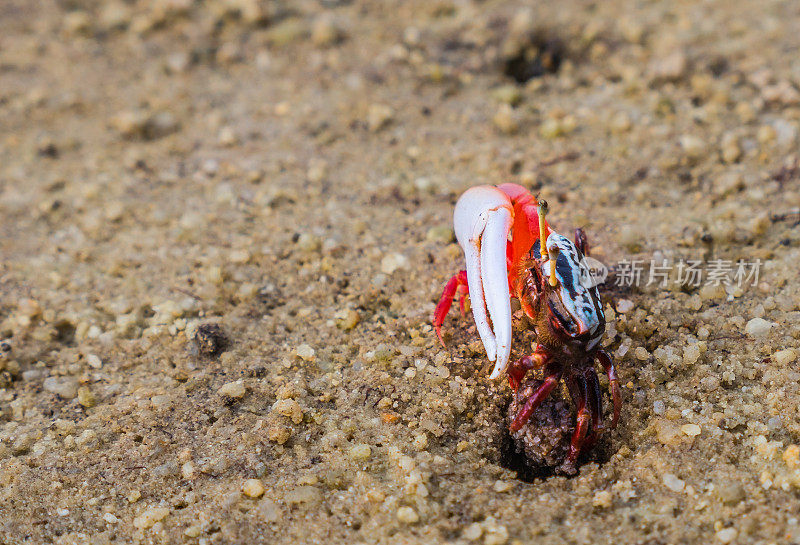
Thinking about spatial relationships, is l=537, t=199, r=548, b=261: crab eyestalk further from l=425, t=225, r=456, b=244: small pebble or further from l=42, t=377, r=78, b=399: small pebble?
l=42, t=377, r=78, b=399: small pebble

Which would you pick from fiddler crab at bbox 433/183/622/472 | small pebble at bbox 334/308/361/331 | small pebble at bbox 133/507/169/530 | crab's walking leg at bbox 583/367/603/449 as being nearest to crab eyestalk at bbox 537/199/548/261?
fiddler crab at bbox 433/183/622/472

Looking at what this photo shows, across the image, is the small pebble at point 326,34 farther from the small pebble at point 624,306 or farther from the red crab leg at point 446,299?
the small pebble at point 624,306

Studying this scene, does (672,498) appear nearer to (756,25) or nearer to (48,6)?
(756,25)

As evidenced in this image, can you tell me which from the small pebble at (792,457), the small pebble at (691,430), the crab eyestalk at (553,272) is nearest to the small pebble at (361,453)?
the crab eyestalk at (553,272)

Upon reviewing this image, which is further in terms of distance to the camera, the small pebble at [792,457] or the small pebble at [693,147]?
the small pebble at [693,147]

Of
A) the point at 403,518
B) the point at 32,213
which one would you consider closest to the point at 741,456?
the point at 403,518
